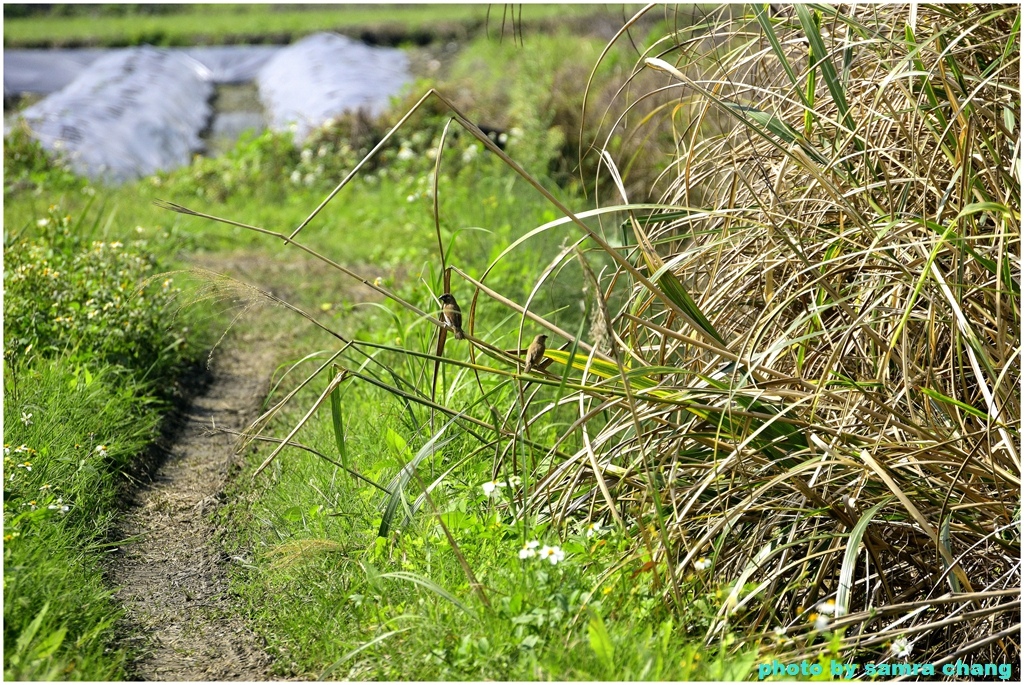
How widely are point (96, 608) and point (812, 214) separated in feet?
6.13

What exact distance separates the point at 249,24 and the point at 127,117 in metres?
6.02

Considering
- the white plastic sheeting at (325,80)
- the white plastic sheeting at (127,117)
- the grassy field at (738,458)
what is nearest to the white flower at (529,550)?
the grassy field at (738,458)

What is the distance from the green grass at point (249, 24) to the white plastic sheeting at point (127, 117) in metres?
2.48

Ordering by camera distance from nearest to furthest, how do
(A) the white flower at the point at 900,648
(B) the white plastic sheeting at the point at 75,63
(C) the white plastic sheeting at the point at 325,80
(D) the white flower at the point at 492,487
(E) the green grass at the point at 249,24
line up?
1. (A) the white flower at the point at 900,648
2. (D) the white flower at the point at 492,487
3. (C) the white plastic sheeting at the point at 325,80
4. (B) the white plastic sheeting at the point at 75,63
5. (E) the green grass at the point at 249,24

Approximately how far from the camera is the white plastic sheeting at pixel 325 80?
26.8ft

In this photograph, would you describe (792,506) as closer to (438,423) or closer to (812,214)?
(812,214)

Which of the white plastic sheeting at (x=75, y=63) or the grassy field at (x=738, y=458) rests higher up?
the white plastic sheeting at (x=75, y=63)

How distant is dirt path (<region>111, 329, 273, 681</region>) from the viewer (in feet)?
6.15

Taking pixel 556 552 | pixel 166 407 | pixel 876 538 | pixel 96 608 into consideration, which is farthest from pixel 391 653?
pixel 166 407

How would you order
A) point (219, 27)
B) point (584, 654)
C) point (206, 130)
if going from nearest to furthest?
1. point (584, 654)
2. point (206, 130)
3. point (219, 27)

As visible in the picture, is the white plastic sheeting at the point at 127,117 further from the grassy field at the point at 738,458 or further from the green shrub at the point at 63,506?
the grassy field at the point at 738,458

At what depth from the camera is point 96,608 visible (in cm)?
189

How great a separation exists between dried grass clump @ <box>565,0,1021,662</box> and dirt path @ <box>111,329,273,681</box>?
2.64 ft

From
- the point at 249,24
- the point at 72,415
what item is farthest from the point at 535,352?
the point at 249,24
